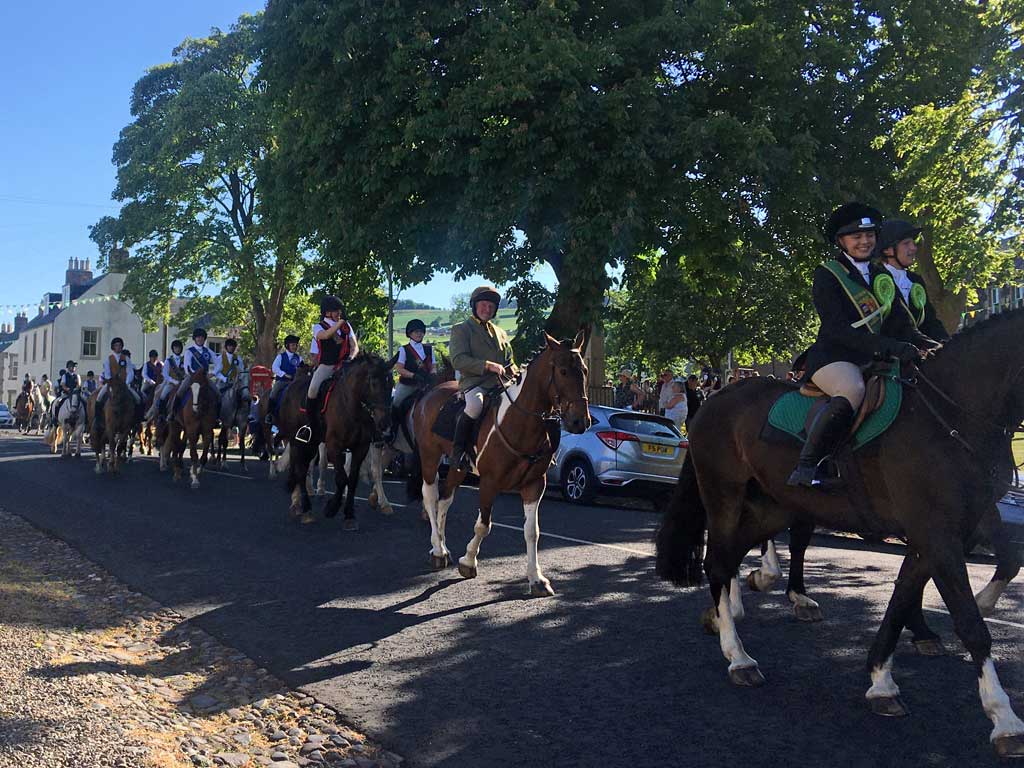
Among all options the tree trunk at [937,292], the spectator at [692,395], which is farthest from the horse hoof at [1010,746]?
the tree trunk at [937,292]

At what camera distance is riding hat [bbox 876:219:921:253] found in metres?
6.40

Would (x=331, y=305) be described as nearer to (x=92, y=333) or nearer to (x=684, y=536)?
(x=684, y=536)

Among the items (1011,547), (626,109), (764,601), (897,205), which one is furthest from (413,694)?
(897,205)

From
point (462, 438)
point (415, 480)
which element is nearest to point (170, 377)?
point (415, 480)

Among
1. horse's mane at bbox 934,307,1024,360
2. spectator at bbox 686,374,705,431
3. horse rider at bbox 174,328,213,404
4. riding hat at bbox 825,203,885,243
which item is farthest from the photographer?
spectator at bbox 686,374,705,431

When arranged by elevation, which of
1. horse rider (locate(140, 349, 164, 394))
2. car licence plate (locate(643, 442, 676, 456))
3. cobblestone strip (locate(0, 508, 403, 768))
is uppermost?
horse rider (locate(140, 349, 164, 394))

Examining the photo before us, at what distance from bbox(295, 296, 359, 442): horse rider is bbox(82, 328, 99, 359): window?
224 ft

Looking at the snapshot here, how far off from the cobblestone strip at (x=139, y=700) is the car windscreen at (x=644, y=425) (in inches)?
406

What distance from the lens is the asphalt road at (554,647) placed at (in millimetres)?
5016

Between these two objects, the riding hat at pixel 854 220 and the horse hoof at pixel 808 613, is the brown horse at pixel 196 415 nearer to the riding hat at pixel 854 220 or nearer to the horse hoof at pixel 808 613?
the horse hoof at pixel 808 613

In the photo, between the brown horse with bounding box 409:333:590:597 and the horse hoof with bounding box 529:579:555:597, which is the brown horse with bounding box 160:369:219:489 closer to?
the brown horse with bounding box 409:333:590:597

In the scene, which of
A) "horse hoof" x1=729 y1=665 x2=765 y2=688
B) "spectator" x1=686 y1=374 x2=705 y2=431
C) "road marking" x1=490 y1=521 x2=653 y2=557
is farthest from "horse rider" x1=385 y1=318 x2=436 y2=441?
"spectator" x1=686 y1=374 x2=705 y2=431

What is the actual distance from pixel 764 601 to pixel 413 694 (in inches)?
142

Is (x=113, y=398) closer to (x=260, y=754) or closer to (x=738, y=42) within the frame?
(x=738, y=42)
